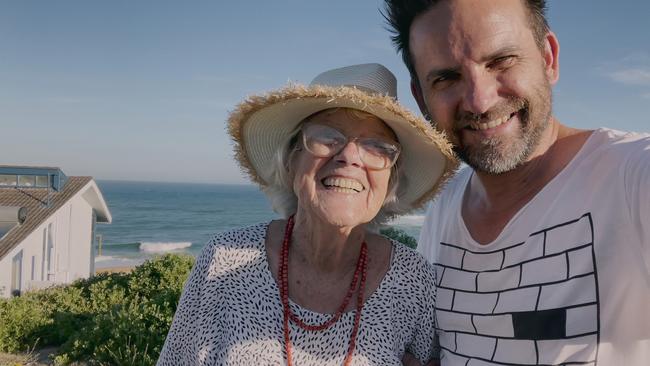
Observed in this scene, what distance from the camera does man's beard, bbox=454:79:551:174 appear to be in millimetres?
2297

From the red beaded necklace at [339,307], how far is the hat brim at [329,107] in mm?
439

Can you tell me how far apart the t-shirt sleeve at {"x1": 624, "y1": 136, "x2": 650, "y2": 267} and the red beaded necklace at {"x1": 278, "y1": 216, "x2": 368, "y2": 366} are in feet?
3.72

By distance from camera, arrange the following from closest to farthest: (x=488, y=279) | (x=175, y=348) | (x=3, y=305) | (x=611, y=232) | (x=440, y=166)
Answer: (x=611, y=232)
(x=488, y=279)
(x=175, y=348)
(x=440, y=166)
(x=3, y=305)

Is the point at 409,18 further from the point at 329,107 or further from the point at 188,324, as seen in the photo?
the point at 188,324

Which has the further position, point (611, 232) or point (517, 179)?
point (517, 179)

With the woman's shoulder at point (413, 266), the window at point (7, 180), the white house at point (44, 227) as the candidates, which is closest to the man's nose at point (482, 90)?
the woman's shoulder at point (413, 266)

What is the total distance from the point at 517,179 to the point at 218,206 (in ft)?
344

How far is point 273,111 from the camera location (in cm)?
244

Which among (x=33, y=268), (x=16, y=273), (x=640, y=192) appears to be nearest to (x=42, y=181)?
(x=33, y=268)

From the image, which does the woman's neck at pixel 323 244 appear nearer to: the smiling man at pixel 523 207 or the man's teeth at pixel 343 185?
the man's teeth at pixel 343 185

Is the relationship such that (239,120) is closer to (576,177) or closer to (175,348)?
(175,348)

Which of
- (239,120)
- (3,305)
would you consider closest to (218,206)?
(3,305)

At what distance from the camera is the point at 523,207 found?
7.29 ft

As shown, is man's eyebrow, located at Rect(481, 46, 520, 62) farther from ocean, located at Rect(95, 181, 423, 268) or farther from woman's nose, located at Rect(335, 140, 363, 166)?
ocean, located at Rect(95, 181, 423, 268)
